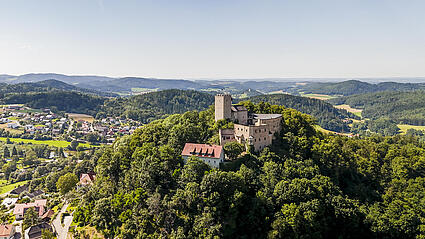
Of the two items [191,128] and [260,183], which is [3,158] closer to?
[191,128]

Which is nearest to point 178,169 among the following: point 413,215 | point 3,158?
point 413,215

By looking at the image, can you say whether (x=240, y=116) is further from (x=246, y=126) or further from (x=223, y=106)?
(x=246, y=126)

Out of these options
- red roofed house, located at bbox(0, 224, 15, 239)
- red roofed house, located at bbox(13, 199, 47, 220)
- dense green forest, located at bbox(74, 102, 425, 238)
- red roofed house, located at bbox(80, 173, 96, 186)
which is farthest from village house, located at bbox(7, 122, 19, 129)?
dense green forest, located at bbox(74, 102, 425, 238)

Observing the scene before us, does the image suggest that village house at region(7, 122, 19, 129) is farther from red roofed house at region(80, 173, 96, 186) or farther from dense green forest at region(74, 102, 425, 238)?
dense green forest at region(74, 102, 425, 238)

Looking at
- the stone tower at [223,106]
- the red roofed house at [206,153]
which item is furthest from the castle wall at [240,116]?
the red roofed house at [206,153]

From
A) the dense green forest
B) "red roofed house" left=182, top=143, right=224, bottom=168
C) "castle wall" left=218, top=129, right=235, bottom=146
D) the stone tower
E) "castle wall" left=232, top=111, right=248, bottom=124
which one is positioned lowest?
the dense green forest

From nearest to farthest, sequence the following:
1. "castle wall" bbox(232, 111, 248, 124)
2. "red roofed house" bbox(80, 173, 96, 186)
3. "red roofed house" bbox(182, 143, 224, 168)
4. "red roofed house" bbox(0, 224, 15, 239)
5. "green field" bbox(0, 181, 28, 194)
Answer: "red roofed house" bbox(182, 143, 224, 168) < "red roofed house" bbox(0, 224, 15, 239) < "castle wall" bbox(232, 111, 248, 124) < "red roofed house" bbox(80, 173, 96, 186) < "green field" bbox(0, 181, 28, 194)

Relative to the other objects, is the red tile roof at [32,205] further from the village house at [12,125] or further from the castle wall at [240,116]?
the village house at [12,125]
